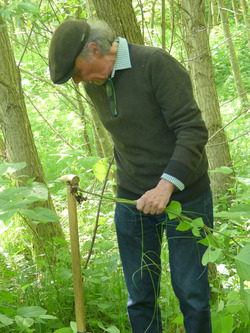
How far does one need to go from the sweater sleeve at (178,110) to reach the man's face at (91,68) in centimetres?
23

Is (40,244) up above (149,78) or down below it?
below

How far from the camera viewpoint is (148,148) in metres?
2.17

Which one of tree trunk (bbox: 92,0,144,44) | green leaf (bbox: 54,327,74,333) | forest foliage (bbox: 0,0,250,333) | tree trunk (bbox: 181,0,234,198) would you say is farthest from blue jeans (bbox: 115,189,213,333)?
tree trunk (bbox: 181,0,234,198)

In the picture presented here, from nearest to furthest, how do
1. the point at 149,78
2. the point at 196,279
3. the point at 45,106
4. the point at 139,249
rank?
1. the point at 149,78
2. the point at 196,279
3. the point at 139,249
4. the point at 45,106

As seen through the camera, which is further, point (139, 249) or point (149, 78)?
point (139, 249)

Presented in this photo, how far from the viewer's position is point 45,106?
8.56m

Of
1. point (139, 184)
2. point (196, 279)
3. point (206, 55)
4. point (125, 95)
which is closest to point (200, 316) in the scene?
point (196, 279)

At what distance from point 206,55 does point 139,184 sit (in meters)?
2.61

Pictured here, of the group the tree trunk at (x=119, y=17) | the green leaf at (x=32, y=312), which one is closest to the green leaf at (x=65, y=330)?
the green leaf at (x=32, y=312)

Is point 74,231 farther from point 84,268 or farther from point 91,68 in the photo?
point 84,268

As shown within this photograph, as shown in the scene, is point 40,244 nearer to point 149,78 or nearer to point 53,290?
point 53,290

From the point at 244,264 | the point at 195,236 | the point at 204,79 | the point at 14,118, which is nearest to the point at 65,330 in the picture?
the point at 195,236

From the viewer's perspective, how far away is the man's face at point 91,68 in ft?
6.78

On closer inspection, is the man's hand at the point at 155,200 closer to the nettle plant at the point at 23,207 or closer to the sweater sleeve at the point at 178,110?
the sweater sleeve at the point at 178,110
